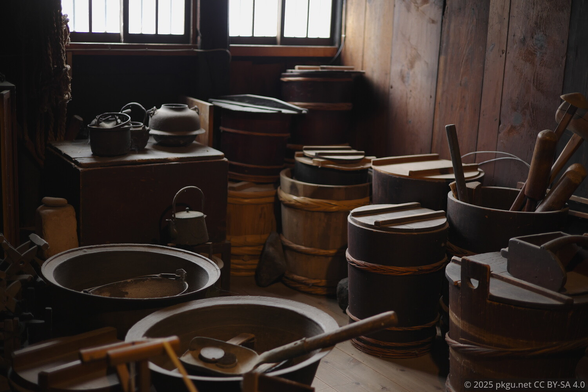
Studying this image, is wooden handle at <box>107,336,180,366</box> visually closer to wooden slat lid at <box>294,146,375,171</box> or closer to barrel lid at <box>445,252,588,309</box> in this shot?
barrel lid at <box>445,252,588,309</box>

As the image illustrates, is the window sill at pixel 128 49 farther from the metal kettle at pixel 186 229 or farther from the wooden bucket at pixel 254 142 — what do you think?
the metal kettle at pixel 186 229

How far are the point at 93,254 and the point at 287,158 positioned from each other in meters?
2.34

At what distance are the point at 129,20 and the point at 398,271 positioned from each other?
299 cm

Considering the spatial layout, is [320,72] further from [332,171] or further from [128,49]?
[128,49]

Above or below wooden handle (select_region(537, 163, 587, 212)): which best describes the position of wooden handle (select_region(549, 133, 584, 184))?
above

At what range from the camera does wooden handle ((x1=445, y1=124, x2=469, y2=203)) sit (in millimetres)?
3490

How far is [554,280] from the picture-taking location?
2.62 metres

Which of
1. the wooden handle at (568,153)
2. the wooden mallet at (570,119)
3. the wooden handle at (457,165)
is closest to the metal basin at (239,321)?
the wooden handle at (457,165)

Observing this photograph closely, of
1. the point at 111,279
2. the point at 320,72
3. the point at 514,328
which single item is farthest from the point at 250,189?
the point at 514,328

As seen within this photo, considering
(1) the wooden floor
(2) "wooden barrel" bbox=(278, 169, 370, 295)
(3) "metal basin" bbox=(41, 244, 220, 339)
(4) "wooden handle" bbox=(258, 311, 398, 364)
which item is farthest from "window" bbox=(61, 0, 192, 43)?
(4) "wooden handle" bbox=(258, 311, 398, 364)

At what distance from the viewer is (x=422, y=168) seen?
13.3 feet

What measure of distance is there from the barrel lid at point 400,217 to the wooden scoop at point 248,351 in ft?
4.45

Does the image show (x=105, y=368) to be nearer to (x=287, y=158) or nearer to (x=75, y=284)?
(x=75, y=284)

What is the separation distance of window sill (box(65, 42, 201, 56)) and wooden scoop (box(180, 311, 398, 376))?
3.07 meters
